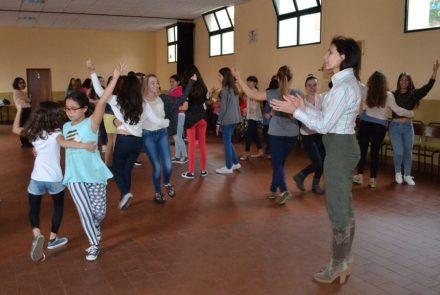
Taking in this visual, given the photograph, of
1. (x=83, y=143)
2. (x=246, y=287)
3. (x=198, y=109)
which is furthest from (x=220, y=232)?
(x=198, y=109)

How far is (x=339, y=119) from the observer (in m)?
2.79

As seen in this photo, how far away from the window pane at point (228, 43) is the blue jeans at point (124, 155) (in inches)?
362

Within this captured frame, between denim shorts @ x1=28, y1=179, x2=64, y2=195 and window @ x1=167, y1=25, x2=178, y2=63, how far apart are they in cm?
1398

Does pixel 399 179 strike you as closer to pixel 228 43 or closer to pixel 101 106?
pixel 101 106

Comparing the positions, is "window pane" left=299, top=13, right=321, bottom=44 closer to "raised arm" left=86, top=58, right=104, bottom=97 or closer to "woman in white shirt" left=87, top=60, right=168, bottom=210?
"woman in white shirt" left=87, top=60, right=168, bottom=210

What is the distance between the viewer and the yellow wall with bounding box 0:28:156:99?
16.8 metres

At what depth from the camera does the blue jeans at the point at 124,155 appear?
4.57m

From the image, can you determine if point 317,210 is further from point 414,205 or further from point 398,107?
point 398,107

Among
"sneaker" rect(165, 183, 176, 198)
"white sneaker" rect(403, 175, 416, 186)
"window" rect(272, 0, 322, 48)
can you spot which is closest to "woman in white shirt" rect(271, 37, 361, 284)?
"sneaker" rect(165, 183, 176, 198)

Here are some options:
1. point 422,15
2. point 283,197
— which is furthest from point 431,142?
point 283,197

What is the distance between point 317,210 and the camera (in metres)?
4.91

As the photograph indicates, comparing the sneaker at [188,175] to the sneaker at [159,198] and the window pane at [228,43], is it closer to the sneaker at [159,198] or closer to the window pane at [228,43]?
the sneaker at [159,198]

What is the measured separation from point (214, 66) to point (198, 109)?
27.6 feet

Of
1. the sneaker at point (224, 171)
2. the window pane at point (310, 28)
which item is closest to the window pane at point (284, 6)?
the window pane at point (310, 28)
